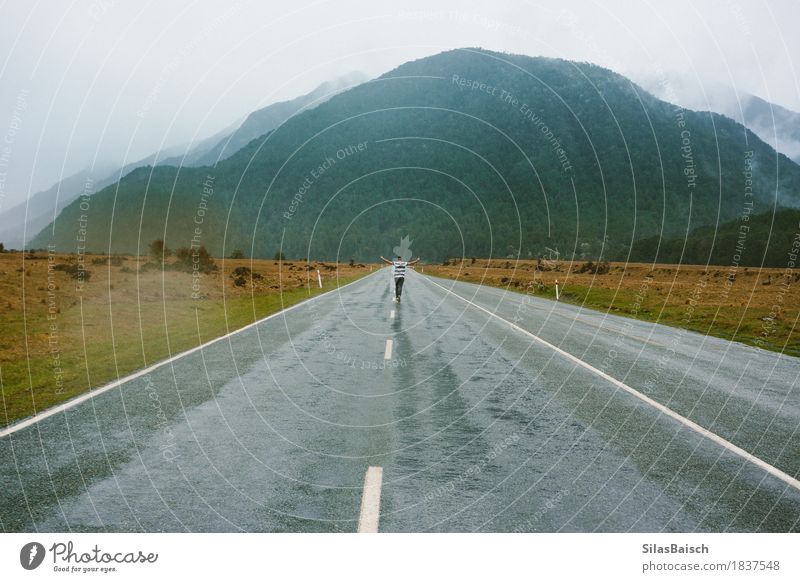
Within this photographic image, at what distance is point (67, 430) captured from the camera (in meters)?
6.43

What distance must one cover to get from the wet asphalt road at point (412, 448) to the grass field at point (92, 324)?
4.76 feet

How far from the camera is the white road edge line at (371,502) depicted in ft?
13.2

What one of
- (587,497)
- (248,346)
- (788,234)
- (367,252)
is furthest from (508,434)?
(367,252)

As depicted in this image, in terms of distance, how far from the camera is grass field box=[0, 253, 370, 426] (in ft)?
31.7

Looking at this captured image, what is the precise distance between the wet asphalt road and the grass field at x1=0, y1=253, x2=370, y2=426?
145 centimetres

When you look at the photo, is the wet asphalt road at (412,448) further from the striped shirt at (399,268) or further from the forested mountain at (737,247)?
the forested mountain at (737,247)

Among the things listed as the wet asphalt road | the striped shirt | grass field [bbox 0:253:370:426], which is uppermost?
the striped shirt

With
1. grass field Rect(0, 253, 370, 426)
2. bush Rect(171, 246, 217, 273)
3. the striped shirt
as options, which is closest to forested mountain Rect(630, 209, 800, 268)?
bush Rect(171, 246, 217, 273)

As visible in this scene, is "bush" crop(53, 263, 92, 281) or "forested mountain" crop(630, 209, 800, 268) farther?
"forested mountain" crop(630, 209, 800, 268)

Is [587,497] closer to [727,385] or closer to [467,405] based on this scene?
[467,405]

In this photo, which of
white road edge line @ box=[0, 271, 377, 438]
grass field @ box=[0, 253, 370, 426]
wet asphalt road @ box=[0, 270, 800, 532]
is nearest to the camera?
wet asphalt road @ box=[0, 270, 800, 532]

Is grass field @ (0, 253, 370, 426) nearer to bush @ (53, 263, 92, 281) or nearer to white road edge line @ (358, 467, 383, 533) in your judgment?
bush @ (53, 263, 92, 281)

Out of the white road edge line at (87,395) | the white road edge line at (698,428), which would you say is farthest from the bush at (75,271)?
the white road edge line at (698,428)

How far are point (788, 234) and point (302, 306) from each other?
456 ft
